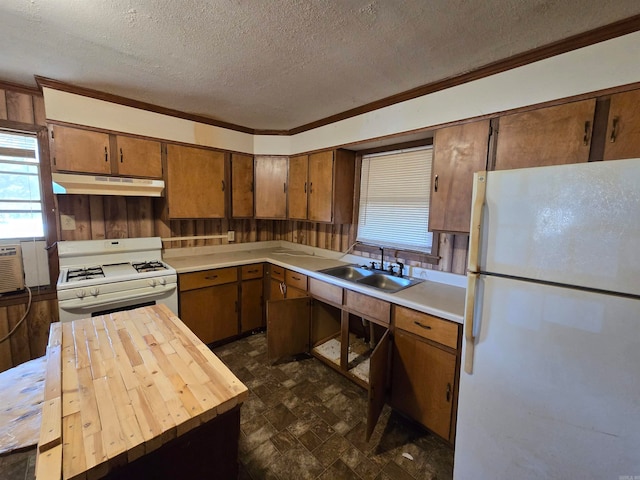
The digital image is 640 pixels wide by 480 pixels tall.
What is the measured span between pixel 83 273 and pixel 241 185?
160 cm

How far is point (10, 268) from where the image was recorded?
206cm

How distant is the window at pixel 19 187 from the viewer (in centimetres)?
210

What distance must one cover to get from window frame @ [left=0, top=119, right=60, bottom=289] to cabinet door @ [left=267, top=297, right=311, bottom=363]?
186cm

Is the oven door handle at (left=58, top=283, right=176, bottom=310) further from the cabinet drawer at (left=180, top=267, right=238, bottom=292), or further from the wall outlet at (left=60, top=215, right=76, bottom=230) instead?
the wall outlet at (left=60, top=215, right=76, bottom=230)

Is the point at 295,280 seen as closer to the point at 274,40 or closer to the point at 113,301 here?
the point at 113,301

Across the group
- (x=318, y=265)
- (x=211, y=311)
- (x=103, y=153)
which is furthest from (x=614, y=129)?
(x=103, y=153)

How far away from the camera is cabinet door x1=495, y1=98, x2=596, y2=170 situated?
1354mm

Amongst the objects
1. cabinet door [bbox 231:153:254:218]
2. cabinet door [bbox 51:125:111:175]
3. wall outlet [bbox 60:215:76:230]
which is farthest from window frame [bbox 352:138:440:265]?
wall outlet [bbox 60:215:76:230]

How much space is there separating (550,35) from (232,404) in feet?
7.12

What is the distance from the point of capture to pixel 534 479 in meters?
1.14

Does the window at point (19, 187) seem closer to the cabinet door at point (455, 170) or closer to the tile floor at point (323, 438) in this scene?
the tile floor at point (323, 438)

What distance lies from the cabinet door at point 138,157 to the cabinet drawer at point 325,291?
174 cm

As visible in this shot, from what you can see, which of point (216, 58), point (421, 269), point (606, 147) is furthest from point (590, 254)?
point (216, 58)

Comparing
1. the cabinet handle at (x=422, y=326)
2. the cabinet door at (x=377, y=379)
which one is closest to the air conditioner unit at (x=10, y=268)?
the cabinet door at (x=377, y=379)
